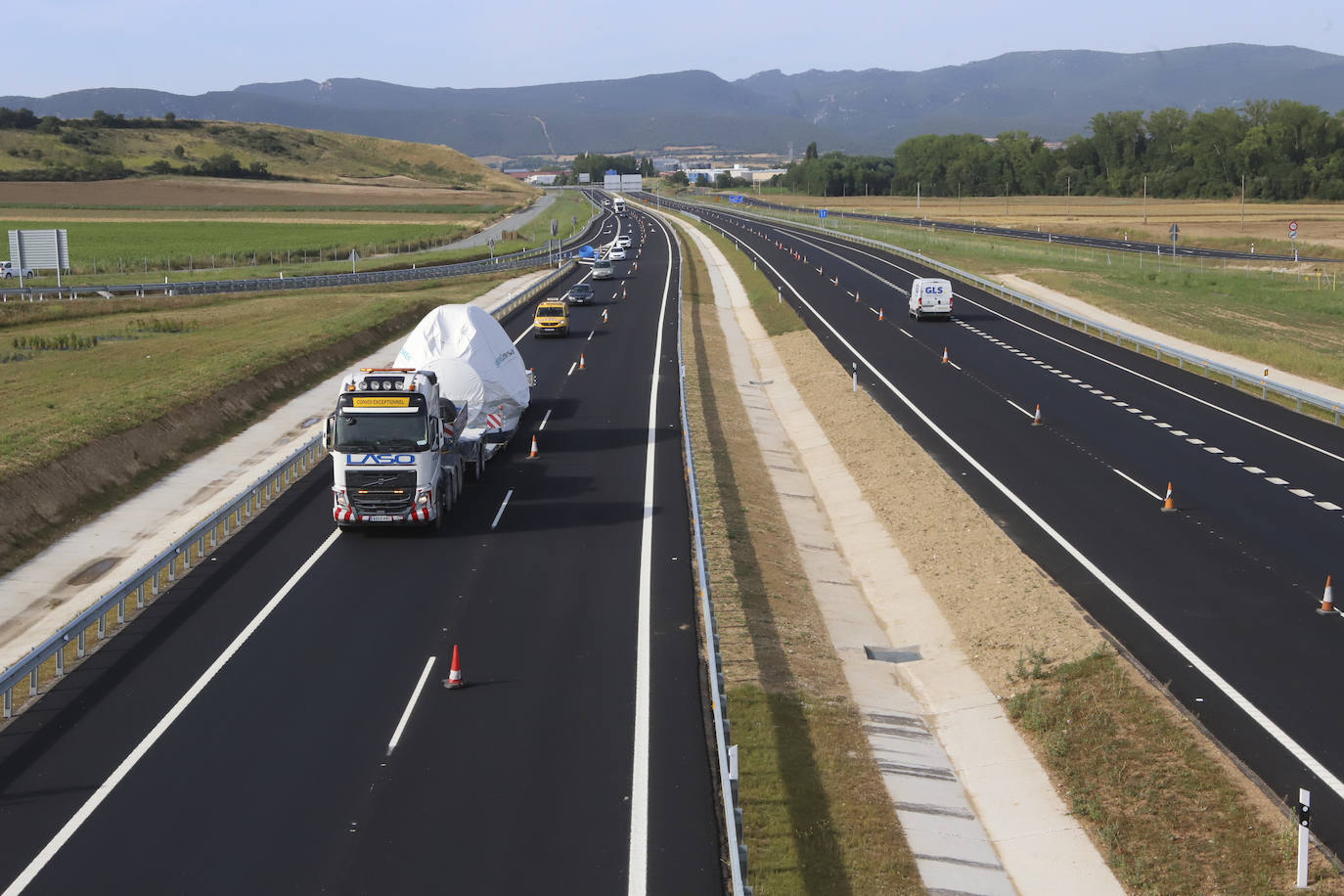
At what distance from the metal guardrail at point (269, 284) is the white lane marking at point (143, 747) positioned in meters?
58.4

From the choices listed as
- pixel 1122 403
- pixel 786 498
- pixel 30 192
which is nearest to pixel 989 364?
pixel 1122 403

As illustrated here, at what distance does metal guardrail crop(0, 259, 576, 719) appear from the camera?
61.0ft

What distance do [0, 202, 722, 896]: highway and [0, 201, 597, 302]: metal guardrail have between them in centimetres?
5544

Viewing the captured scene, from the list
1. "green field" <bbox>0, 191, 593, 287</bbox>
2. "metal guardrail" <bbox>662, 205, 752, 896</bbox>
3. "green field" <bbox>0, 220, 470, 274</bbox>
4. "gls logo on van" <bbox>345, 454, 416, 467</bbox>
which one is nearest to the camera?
"metal guardrail" <bbox>662, 205, 752, 896</bbox>

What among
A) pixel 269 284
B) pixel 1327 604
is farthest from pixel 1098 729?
pixel 269 284

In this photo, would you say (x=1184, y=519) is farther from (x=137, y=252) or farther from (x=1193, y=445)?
(x=137, y=252)

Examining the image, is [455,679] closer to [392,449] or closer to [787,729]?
[787,729]

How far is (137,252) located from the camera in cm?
10712

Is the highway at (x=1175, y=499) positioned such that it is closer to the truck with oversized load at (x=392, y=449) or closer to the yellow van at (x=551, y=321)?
the yellow van at (x=551, y=321)

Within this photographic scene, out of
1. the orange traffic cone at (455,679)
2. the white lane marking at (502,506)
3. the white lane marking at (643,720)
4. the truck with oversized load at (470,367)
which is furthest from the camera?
the truck with oversized load at (470,367)

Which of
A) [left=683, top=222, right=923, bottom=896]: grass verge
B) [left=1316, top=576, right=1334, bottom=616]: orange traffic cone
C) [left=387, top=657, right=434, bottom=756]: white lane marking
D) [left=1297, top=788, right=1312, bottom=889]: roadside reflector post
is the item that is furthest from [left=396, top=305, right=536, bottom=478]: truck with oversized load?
[left=1297, top=788, right=1312, bottom=889]: roadside reflector post

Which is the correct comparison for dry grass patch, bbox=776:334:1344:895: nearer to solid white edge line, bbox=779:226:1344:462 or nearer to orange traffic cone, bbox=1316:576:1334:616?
orange traffic cone, bbox=1316:576:1334:616

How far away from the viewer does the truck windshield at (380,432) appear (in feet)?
86.5

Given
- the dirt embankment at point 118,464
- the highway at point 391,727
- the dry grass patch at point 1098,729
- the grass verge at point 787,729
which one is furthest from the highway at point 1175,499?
the dirt embankment at point 118,464
